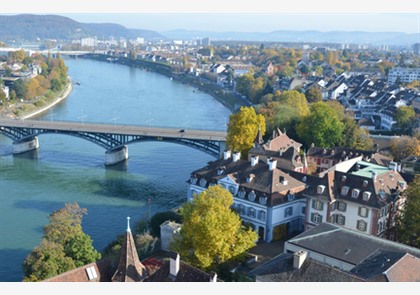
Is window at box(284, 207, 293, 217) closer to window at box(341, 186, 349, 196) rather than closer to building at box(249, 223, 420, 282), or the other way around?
window at box(341, 186, 349, 196)

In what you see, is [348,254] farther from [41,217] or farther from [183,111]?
[183,111]

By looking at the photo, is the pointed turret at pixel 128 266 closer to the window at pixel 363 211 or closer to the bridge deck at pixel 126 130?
Answer: the window at pixel 363 211

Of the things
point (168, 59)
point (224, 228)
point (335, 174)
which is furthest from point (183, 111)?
point (168, 59)

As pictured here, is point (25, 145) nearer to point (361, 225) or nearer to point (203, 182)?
point (203, 182)

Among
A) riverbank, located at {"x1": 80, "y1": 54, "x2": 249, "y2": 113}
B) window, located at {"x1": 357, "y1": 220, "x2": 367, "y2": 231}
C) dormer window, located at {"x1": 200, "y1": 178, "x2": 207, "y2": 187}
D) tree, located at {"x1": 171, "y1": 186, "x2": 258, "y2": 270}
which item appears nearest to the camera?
tree, located at {"x1": 171, "y1": 186, "x2": 258, "y2": 270}

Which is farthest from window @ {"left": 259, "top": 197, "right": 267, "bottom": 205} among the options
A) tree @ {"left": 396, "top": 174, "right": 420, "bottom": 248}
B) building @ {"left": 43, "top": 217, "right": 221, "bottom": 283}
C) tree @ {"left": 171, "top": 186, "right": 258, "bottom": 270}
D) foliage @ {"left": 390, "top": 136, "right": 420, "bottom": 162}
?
foliage @ {"left": 390, "top": 136, "right": 420, "bottom": 162}

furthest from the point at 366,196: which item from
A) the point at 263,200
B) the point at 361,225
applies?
the point at 263,200
